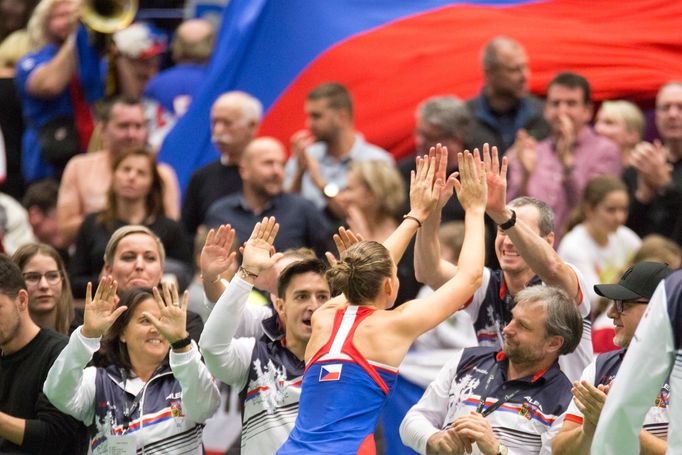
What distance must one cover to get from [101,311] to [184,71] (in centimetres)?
607

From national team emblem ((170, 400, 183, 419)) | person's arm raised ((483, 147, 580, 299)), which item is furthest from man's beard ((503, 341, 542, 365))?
national team emblem ((170, 400, 183, 419))

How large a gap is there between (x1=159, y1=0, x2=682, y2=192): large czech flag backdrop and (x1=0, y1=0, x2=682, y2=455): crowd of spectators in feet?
1.06

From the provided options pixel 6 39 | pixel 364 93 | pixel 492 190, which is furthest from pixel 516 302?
pixel 6 39

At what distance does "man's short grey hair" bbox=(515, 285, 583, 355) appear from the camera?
696 cm

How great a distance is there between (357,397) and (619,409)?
3.95ft

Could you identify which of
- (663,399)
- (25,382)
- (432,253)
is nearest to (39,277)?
(25,382)

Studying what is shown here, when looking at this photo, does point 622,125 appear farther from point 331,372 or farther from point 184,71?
point 331,372

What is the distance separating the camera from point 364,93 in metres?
12.1

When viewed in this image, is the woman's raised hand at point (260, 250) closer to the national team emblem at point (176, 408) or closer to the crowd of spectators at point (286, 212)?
the crowd of spectators at point (286, 212)

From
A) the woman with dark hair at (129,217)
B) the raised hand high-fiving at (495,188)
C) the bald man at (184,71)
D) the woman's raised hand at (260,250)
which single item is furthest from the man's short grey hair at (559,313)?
the bald man at (184,71)

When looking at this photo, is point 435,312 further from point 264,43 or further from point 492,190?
point 264,43

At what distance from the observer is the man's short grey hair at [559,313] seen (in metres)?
6.96

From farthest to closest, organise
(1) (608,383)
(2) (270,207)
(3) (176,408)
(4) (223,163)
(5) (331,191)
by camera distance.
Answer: (4) (223,163) → (5) (331,191) → (2) (270,207) → (3) (176,408) → (1) (608,383)

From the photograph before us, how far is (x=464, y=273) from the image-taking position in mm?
6863
